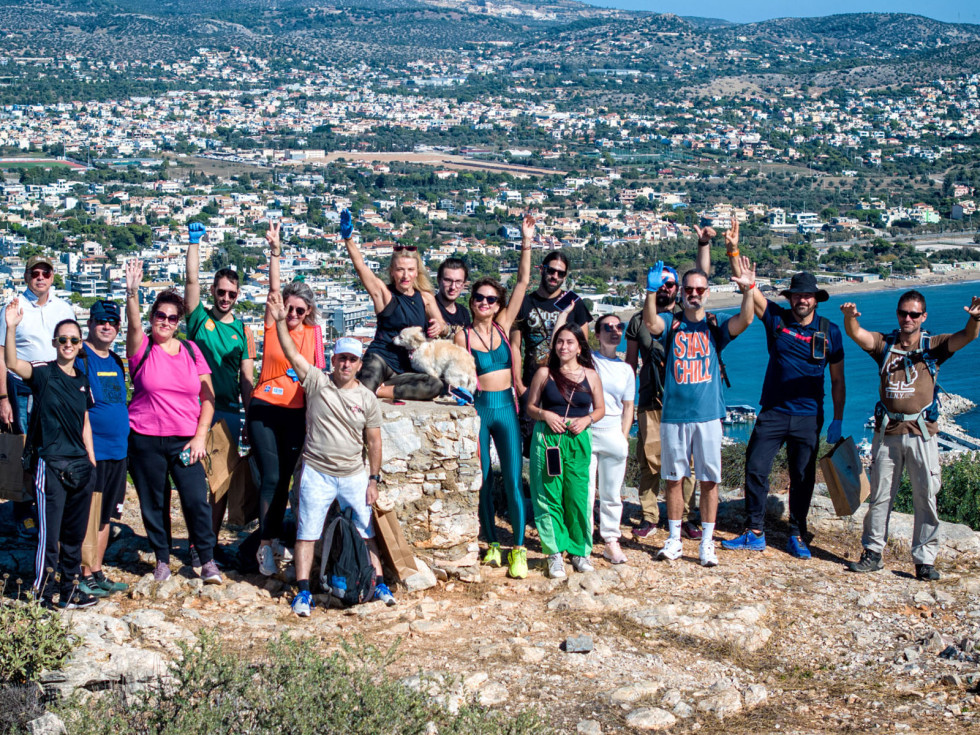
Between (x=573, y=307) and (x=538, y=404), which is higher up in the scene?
(x=573, y=307)

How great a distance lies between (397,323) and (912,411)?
8.09 ft

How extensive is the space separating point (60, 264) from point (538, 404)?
192 feet

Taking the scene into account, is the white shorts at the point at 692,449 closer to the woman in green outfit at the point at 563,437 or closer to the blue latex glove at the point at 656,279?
the woman in green outfit at the point at 563,437

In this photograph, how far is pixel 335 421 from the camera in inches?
182

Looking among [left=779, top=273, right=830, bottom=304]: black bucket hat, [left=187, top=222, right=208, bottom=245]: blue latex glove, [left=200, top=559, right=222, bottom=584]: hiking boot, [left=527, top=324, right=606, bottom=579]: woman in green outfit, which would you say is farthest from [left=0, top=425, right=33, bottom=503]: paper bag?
[left=779, top=273, right=830, bottom=304]: black bucket hat

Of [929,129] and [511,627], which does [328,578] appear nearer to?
[511,627]

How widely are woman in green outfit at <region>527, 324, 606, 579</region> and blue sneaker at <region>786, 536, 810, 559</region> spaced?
1.20 meters

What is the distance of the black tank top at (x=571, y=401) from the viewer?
16.9 ft

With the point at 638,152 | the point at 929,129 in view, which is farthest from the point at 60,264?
the point at 929,129

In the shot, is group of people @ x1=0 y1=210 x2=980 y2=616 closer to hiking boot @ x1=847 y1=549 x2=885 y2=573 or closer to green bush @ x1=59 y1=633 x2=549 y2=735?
hiking boot @ x1=847 y1=549 x2=885 y2=573

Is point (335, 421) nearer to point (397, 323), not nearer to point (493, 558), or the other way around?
point (397, 323)

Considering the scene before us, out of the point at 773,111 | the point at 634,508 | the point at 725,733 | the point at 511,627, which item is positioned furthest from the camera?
the point at 773,111

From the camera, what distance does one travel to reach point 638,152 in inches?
4656

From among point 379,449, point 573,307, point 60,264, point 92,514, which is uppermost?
point 573,307
